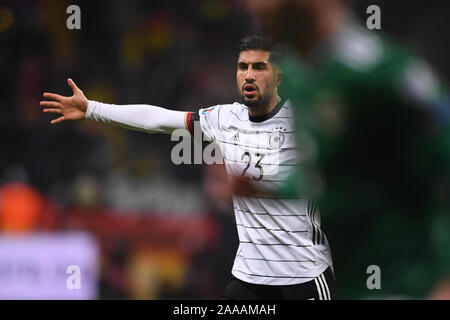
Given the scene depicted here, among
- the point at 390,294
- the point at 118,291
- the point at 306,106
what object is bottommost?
the point at 118,291

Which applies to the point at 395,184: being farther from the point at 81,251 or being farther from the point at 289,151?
the point at 81,251

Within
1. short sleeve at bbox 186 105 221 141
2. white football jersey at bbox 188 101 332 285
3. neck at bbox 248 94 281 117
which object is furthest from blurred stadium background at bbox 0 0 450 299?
neck at bbox 248 94 281 117

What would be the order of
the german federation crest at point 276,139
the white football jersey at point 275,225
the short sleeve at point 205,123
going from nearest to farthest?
1. the white football jersey at point 275,225
2. the german federation crest at point 276,139
3. the short sleeve at point 205,123

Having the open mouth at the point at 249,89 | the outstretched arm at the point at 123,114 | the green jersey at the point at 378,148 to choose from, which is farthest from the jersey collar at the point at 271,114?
the green jersey at the point at 378,148

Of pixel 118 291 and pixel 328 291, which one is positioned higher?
pixel 328 291

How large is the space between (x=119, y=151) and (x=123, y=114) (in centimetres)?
590

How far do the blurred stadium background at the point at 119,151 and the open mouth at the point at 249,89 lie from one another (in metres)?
1.77

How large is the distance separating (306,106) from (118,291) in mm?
6552

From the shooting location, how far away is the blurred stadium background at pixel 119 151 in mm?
8047

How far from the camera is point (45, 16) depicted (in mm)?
12188

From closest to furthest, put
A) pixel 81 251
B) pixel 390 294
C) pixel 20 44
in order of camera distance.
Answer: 1. pixel 390 294
2. pixel 81 251
3. pixel 20 44

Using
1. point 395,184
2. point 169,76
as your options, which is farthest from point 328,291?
point 169,76

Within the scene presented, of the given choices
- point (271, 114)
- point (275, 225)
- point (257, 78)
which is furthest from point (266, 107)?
point (275, 225)

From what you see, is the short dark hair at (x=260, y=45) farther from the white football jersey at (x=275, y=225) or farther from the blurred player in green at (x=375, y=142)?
the blurred player in green at (x=375, y=142)
